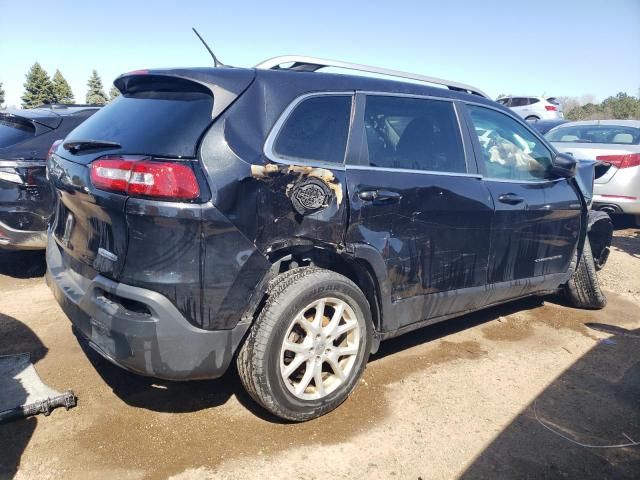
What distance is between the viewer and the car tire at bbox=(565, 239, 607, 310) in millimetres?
4578

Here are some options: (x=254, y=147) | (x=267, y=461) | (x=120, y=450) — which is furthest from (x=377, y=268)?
(x=120, y=450)

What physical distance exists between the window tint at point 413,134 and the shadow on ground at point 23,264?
154 inches

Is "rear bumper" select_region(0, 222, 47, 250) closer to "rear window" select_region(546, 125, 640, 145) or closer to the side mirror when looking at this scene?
the side mirror

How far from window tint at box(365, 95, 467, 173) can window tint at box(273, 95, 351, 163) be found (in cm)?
19

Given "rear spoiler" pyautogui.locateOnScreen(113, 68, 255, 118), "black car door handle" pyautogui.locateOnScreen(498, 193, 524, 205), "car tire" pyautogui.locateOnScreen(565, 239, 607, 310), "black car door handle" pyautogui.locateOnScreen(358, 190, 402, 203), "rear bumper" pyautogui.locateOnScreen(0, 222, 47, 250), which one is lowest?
"car tire" pyautogui.locateOnScreen(565, 239, 607, 310)

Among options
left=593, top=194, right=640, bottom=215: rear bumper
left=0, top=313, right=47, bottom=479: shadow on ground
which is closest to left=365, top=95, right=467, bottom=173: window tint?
A: left=0, top=313, right=47, bottom=479: shadow on ground

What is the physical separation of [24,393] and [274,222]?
6.12 ft

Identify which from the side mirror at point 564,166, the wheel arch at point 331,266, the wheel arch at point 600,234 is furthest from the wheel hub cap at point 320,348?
the wheel arch at point 600,234

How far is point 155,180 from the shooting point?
7.41 feet

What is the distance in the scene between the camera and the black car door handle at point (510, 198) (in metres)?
3.55

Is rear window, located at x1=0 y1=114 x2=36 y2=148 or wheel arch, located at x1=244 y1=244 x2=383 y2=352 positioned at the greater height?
rear window, located at x1=0 y1=114 x2=36 y2=148

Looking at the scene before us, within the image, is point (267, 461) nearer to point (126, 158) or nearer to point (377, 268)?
point (377, 268)

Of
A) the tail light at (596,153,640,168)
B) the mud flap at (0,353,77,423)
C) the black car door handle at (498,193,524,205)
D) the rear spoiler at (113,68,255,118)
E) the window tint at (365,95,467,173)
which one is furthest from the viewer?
the tail light at (596,153,640,168)

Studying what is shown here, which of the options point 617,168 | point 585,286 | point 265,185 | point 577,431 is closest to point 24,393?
point 265,185
